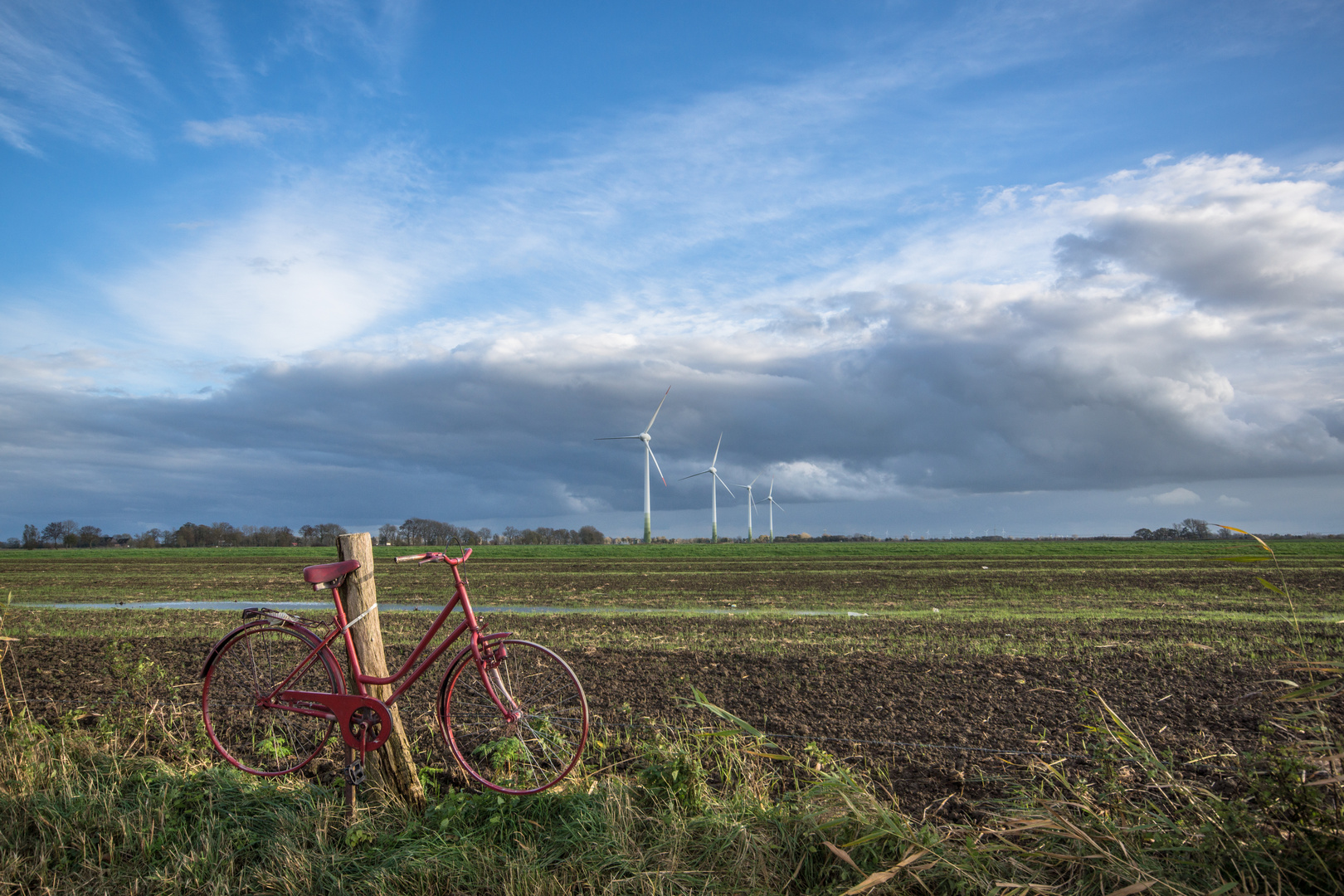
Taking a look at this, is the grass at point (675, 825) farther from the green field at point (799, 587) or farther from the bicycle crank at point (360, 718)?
the green field at point (799, 587)

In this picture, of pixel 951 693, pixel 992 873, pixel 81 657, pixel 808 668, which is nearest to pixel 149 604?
pixel 81 657

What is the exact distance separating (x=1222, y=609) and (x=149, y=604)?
29957mm

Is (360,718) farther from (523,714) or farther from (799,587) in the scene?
(799,587)

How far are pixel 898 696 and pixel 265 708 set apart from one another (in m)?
6.26

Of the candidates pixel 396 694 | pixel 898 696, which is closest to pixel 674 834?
pixel 396 694

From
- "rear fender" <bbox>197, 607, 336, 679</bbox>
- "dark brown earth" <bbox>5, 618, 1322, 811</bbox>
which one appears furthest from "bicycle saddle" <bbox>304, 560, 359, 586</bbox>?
"dark brown earth" <bbox>5, 618, 1322, 811</bbox>

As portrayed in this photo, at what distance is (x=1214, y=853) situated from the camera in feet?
13.2

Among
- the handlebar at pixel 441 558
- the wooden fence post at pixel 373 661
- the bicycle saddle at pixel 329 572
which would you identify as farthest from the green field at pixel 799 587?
the handlebar at pixel 441 558

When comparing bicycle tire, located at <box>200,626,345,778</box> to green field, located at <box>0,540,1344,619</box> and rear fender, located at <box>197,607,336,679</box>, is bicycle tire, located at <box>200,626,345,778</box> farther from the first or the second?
green field, located at <box>0,540,1344,619</box>

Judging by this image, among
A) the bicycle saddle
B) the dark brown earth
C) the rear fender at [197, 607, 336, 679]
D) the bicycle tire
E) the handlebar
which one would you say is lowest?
the dark brown earth

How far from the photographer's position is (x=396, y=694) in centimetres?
550

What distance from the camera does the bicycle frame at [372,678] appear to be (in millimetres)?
5207

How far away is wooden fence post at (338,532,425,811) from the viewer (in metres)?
5.61

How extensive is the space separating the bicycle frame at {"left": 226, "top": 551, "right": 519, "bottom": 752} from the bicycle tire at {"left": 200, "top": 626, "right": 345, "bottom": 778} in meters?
0.13
